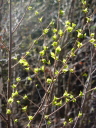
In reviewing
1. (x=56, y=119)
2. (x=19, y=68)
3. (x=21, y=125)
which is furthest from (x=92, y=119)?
(x=19, y=68)

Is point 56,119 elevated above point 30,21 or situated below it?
below

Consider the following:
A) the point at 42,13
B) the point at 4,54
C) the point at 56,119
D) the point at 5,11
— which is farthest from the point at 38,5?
the point at 56,119

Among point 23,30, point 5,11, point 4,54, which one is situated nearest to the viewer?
point 5,11

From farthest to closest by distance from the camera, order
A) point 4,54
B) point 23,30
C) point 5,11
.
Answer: point 23,30 → point 4,54 → point 5,11

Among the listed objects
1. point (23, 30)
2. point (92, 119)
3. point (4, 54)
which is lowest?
point (92, 119)

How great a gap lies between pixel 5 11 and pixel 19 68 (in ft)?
6.43

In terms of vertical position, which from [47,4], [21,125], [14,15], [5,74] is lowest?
[21,125]

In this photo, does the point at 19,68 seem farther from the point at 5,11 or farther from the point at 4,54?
the point at 5,11

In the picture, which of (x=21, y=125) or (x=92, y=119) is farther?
(x=21, y=125)

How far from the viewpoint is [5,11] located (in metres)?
4.36

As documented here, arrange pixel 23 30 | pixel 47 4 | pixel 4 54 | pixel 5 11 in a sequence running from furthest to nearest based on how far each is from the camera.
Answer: pixel 23 30 → pixel 47 4 → pixel 4 54 → pixel 5 11

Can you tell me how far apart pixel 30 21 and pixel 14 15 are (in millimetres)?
745

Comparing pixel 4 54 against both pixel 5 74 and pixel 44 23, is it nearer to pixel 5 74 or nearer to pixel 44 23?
pixel 5 74

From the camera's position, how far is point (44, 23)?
5.29 meters
